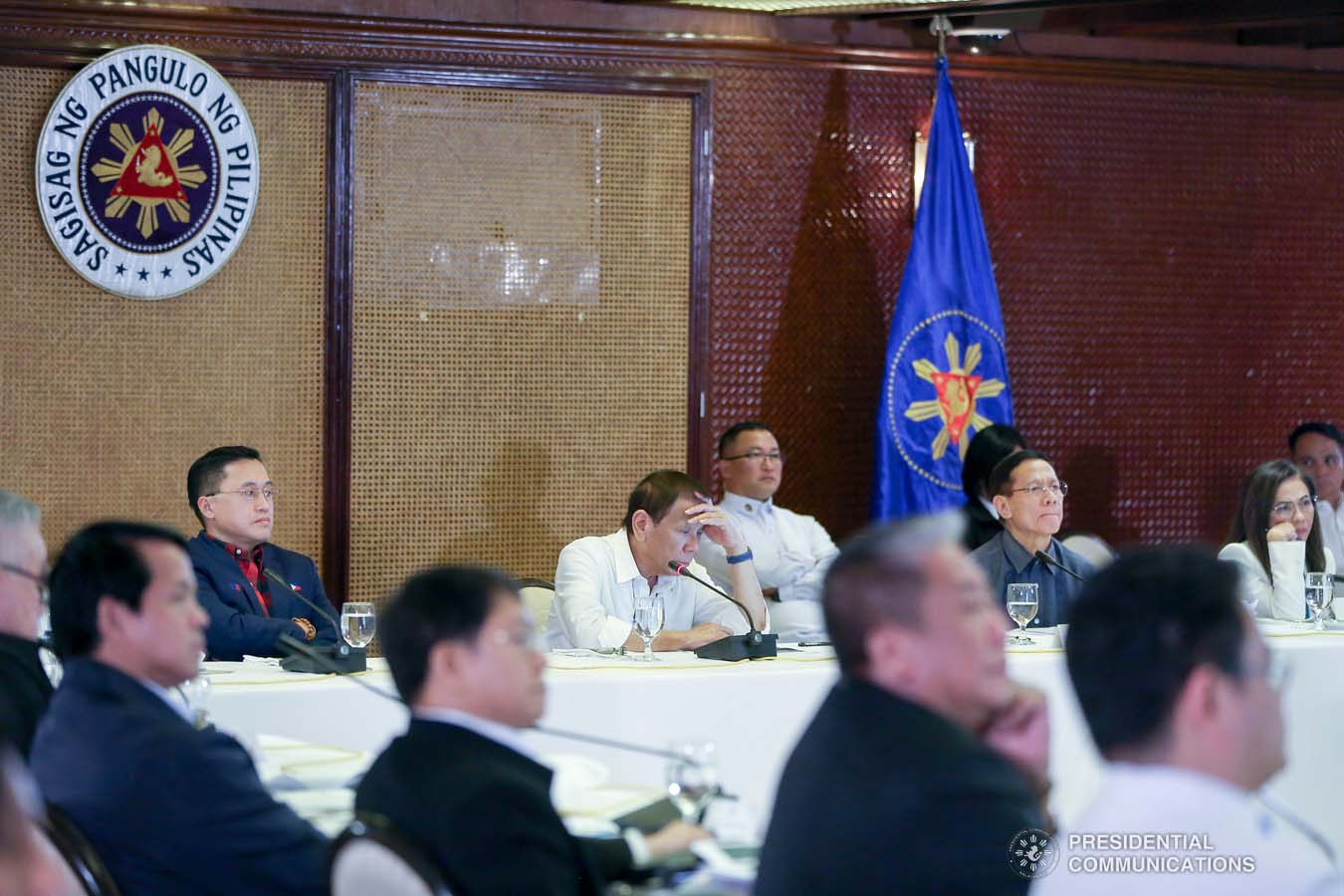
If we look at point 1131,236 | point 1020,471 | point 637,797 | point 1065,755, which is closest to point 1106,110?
point 1131,236

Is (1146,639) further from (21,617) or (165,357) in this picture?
(165,357)

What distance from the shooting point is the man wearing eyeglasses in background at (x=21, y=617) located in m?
2.65

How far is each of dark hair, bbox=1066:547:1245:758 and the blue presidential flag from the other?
4378 millimetres

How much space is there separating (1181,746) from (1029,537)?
3.23 meters

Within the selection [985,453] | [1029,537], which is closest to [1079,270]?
[985,453]

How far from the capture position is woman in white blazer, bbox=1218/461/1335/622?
4.78m

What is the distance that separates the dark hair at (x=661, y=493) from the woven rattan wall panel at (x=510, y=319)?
1507 mm

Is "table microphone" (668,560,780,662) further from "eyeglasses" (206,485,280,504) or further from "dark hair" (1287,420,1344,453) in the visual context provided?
"dark hair" (1287,420,1344,453)

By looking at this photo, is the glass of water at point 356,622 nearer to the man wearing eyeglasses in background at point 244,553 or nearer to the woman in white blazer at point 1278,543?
the man wearing eyeglasses in background at point 244,553

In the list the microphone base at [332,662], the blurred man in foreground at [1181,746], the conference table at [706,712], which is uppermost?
the blurred man in foreground at [1181,746]

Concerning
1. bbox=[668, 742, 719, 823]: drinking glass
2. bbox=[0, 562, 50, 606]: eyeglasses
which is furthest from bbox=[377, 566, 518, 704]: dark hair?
bbox=[0, 562, 50, 606]: eyeglasses

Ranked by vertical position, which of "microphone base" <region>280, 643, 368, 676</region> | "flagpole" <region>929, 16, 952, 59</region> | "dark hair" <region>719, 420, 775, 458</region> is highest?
"flagpole" <region>929, 16, 952, 59</region>

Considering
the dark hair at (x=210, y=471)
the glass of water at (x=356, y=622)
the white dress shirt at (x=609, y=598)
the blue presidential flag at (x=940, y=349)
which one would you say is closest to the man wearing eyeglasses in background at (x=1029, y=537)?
the white dress shirt at (x=609, y=598)

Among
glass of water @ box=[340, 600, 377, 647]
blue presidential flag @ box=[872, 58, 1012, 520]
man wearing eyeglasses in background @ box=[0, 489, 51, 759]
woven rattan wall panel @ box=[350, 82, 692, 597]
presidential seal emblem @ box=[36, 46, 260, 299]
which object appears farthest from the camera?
blue presidential flag @ box=[872, 58, 1012, 520]
